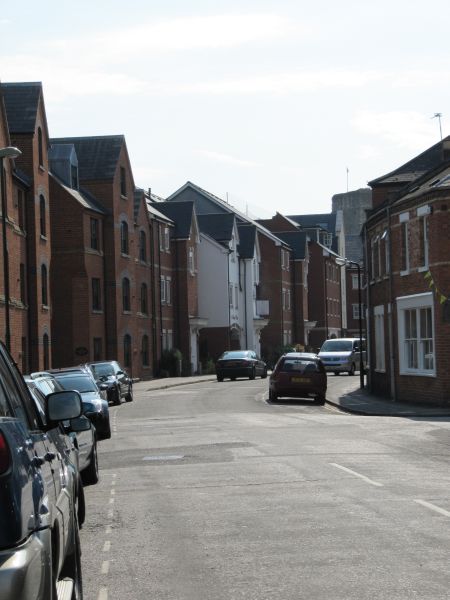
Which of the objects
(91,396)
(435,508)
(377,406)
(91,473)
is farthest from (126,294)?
(435,508)

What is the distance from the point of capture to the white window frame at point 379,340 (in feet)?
133

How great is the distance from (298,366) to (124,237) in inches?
1003

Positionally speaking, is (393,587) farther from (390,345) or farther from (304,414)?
(390,345)

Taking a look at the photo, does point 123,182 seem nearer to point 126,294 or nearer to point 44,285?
point 126,294

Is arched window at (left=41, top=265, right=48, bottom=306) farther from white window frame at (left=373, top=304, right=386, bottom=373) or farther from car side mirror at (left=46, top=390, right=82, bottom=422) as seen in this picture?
car side mirror at (left=46, top=390, right=82, bottom=422)

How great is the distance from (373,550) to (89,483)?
6706mm

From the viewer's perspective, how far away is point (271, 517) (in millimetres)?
10875

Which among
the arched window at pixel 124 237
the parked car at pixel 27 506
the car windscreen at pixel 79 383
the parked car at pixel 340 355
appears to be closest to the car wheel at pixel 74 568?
the parked car at pixel 27 506

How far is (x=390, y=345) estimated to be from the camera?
3834cm

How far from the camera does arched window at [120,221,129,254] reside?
59.4 meters

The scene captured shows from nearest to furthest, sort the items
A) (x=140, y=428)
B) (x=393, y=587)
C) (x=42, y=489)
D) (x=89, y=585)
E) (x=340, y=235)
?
(x=42, y=489)
(x=393, y=587)
(x=89, y=585)
(x=140, y=428)
(x=340, y=235)

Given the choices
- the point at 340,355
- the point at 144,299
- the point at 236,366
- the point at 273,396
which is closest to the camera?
the point at 273,396

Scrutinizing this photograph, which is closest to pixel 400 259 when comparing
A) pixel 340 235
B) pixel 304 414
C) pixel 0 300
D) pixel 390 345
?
pixel 390 345

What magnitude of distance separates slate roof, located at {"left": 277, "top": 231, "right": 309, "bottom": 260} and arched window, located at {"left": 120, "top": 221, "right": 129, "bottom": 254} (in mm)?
38922
